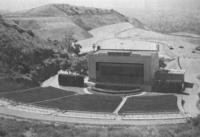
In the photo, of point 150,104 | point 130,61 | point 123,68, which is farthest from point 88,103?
point 130,61

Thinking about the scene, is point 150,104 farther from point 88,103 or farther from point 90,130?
point 90,130

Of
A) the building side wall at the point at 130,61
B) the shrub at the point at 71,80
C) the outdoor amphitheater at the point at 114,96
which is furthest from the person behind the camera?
the shrub at the point at 71,80

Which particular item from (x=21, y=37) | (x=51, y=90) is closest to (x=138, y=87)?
(x=51, y=90)

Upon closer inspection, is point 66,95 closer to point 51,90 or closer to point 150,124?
point 51,90

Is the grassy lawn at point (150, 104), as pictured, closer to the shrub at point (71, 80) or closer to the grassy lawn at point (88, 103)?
the grassy lawn at point (88, 103)

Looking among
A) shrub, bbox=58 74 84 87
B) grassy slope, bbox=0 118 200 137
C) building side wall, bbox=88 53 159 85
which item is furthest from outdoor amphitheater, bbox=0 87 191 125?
building side wall, bbox=88 53 159 85

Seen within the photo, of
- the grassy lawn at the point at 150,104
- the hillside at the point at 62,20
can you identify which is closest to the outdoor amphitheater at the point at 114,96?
the grassy lawn at the point at 150,104

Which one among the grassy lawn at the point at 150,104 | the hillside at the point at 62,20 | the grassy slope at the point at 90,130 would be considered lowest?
the grassy lawn at the point at 150,104
